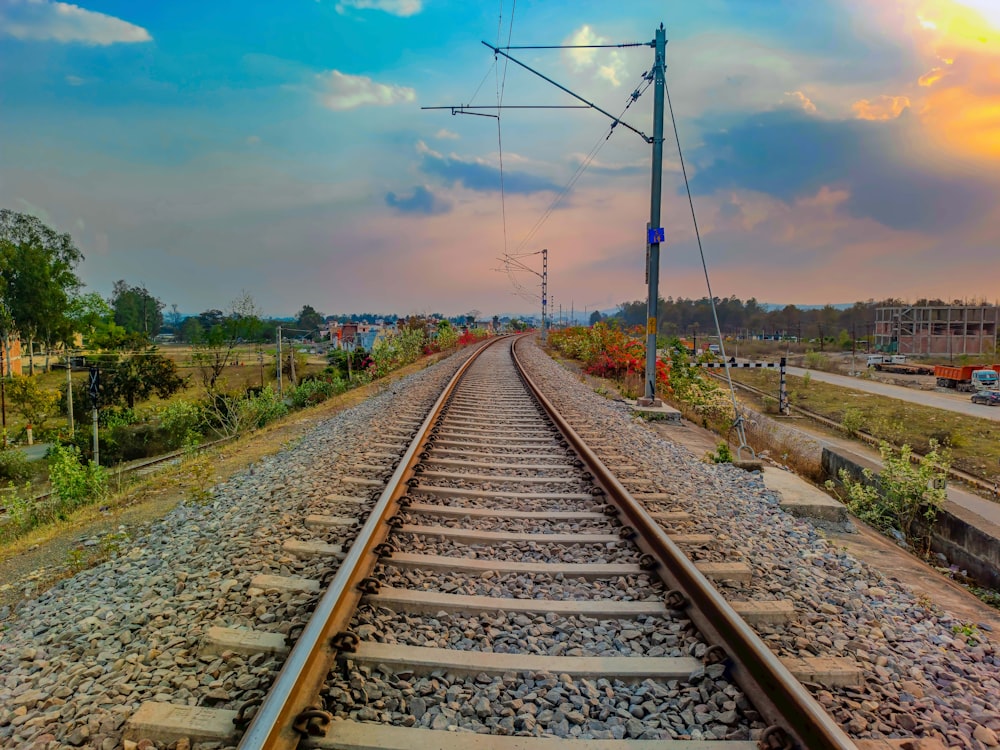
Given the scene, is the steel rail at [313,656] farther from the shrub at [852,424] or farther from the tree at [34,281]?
the tree at [34,281]

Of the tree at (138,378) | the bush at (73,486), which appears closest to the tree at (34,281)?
the tree at (138,378)

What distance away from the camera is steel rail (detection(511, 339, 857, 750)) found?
2.06 metres

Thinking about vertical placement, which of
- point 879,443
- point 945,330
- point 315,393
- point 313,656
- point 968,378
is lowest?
point 968,378

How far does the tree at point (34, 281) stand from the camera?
153ft

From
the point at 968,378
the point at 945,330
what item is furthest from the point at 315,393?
the point at 945,330

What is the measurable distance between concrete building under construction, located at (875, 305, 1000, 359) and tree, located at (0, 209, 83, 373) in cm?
7464

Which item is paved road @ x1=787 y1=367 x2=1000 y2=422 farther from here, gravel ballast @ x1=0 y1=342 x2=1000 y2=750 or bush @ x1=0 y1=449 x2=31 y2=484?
bush @ x1=0 y1=449 x2=31 y2=484

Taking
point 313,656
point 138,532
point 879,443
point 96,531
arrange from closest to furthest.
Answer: point 313,656
point 138,532
point 96,531
point 879,443

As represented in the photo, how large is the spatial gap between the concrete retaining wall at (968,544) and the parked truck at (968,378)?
27300 millimetres

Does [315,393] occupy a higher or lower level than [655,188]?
lower

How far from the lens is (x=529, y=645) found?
2.74 meters

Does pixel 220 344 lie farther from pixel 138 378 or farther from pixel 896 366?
pixel 896 366

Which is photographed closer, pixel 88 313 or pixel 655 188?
pixel 655 188

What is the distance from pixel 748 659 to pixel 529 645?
37.8 inches
